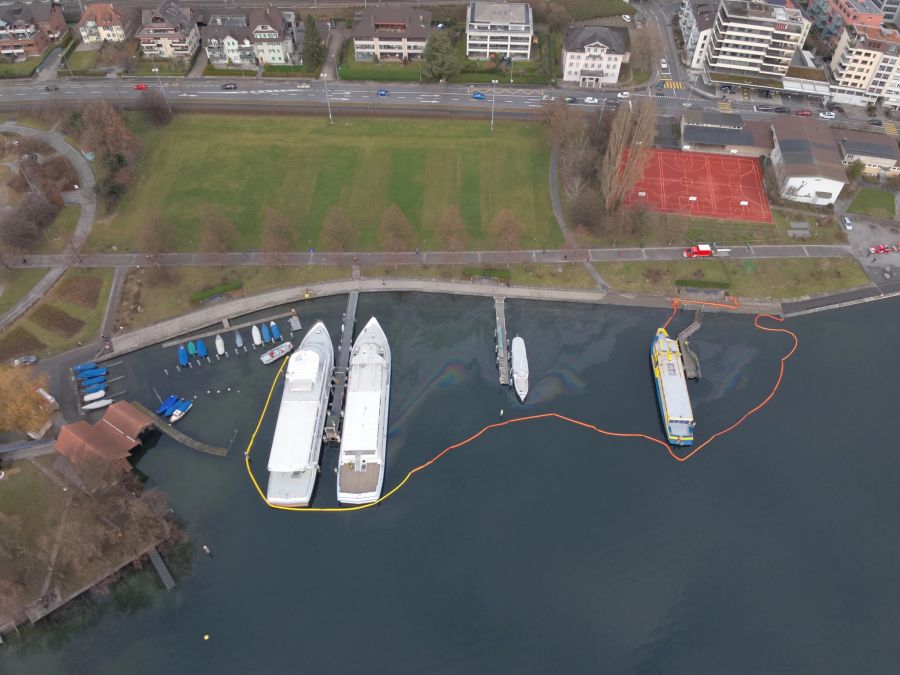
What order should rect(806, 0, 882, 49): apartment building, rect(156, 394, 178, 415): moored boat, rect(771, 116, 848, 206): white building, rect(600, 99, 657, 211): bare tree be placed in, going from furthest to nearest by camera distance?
rect(806, 0, 882, 49): apartment building
rect(771, 116, 848, 206): white building
rect(600, 99, 657, 211): bare tree
rect(156, 394, 178, 415): moored boat

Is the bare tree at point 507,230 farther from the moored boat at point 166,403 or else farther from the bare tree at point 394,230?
the moored boat at point 166,403

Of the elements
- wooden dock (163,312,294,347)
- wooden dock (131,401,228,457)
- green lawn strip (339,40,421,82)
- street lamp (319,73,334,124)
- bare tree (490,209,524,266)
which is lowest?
wooden dock (131,401,228,457)

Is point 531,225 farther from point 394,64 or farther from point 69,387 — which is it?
point 69,387

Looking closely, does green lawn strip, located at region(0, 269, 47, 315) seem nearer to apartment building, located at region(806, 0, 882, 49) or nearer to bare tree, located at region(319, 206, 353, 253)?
bare tree, located at region(319, 206, 353, 253)

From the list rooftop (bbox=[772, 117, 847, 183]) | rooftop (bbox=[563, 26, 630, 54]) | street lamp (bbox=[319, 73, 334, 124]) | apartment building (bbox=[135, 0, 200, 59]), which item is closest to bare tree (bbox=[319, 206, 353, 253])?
street lamp (bbox=[319, 73, 334, 124])

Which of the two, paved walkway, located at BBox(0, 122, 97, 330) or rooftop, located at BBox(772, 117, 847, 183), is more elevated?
rooftop, located at BBox(772, 117, 847, 183)

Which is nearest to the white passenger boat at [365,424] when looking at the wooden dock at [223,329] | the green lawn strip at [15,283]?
the wooden dock at [223,329]

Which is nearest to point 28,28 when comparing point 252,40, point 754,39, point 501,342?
point 252,40
